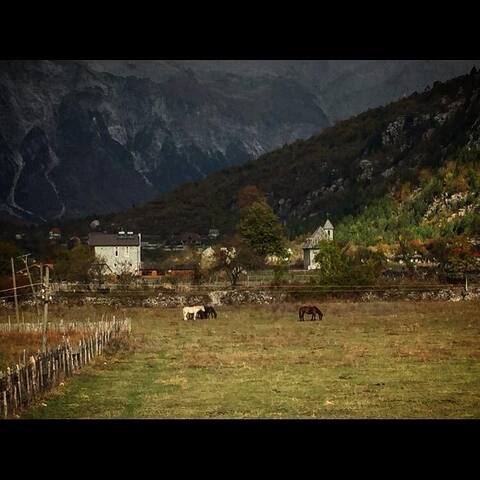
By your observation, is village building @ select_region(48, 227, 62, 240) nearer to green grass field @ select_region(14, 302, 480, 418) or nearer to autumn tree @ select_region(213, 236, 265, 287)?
autumn tree @ select_region(213, 236, 265, 287)

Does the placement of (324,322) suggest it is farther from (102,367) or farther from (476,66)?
(476,66)

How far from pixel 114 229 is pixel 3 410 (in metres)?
163

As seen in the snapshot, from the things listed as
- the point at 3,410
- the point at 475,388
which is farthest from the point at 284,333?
the point at 3,410

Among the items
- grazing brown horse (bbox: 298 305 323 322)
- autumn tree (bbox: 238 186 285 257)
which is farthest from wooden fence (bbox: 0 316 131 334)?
autumn tree (bbox: 238 186 285 257)

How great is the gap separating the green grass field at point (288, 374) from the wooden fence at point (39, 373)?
1.40 ft

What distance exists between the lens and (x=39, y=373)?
23.3 meters

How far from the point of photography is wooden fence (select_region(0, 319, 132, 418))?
66.6ft

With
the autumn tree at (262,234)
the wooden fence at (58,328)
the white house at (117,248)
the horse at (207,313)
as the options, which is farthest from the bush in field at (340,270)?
the white house at (117,248)

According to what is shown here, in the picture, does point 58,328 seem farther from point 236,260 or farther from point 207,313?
point 236,260

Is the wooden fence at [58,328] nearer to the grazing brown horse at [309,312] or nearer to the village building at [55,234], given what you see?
the grazing brown horse at [309,312]

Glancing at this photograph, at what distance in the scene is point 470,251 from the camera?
268ft

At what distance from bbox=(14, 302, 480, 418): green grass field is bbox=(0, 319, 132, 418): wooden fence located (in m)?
0.43

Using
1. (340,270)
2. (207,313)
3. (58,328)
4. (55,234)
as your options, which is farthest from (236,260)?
(55,234)

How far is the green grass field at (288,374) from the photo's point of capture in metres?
21.2
